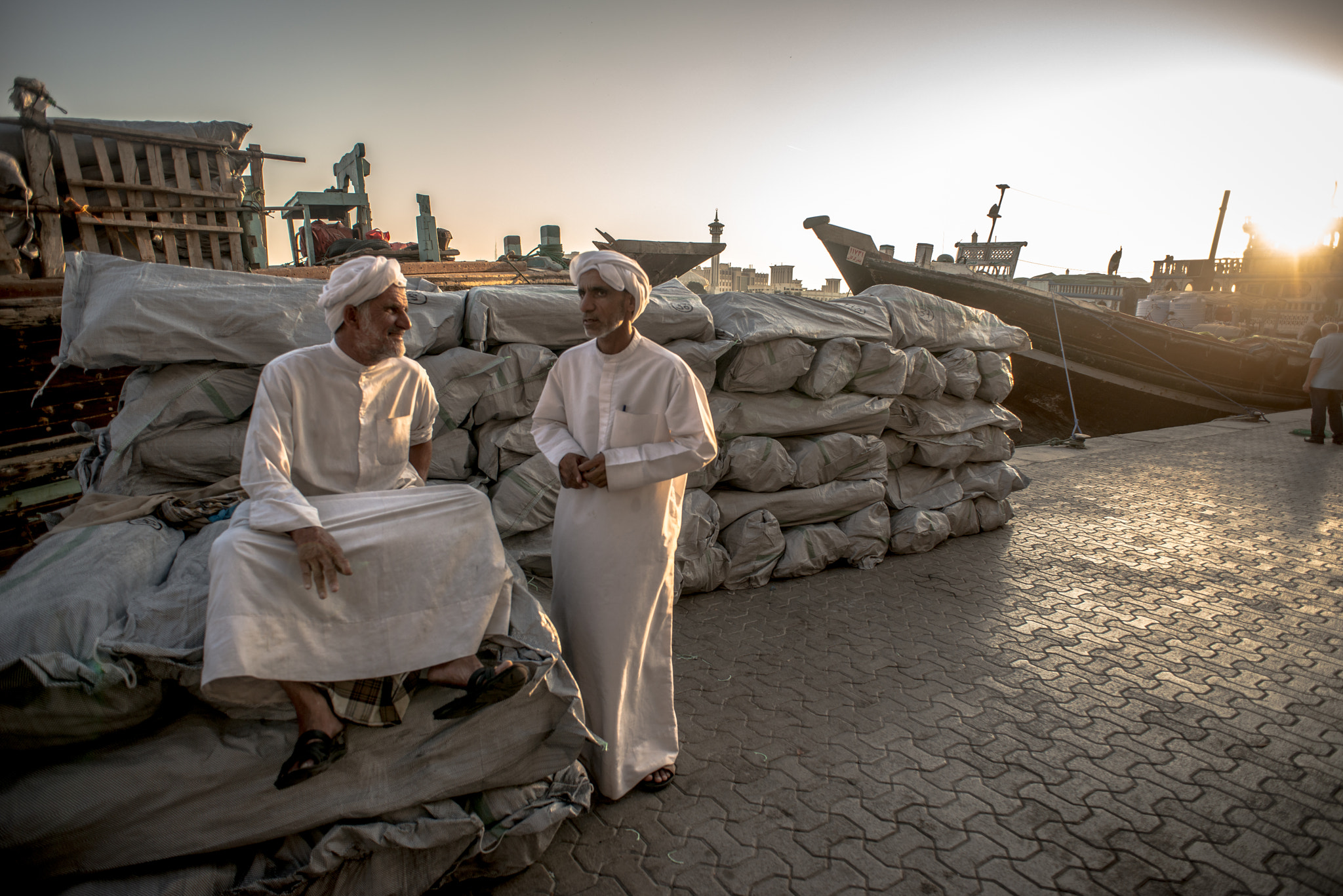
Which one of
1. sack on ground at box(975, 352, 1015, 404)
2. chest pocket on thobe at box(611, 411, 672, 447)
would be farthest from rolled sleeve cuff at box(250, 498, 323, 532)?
sack on ground at box(975, 352, 1015, 404)

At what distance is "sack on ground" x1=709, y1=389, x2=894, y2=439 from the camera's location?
403 centimetres

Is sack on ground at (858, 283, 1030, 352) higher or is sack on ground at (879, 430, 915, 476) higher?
sack on ground at (858, 283, 1030, 352)

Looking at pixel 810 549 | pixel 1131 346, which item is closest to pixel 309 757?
pixel 810 549

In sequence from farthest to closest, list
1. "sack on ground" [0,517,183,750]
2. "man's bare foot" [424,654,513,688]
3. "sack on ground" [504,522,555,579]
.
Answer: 1. "sack on ground" [504,522,555,579]
2. "man's bare foot" [424,654,513,688]
3. "sack on ground" [0,517,183,750]

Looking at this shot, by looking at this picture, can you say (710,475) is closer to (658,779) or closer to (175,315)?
(658,779)

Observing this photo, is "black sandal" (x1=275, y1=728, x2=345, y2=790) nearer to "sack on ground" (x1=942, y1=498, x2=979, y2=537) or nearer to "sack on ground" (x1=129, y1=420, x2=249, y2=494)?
"sack on ground" (x1=129, y1=420, x2=249, y2=494)

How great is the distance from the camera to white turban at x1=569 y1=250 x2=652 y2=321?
7.20 feet

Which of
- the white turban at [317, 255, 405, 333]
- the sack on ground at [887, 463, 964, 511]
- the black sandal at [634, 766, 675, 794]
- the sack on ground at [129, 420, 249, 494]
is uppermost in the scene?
the white turban at [317, 255, 405, 333]

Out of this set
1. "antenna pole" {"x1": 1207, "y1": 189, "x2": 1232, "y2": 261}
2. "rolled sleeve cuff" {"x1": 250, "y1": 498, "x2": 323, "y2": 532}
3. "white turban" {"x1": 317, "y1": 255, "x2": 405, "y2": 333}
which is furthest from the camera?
"antenna pole" {"x1": 1207, "y1": 189, "x2": 1232, "y2": 261}

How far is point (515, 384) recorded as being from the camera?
3.39 metres

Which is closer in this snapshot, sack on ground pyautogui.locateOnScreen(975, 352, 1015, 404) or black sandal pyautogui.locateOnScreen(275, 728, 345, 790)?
black sandal pyautogui.locateOnScreen(275, 728, 345, 790)

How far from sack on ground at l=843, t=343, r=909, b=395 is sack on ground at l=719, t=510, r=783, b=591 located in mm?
1080

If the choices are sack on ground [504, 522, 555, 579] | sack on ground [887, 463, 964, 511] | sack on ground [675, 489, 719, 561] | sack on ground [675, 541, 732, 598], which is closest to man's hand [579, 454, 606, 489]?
sack on ground [504, 522, 555, 579]

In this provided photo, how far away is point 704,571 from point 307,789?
96.8 inches
